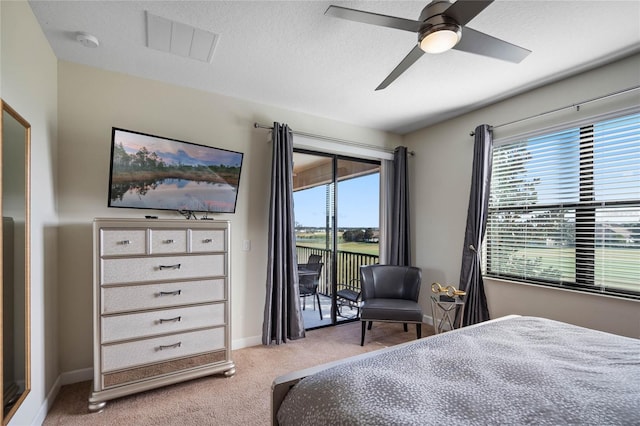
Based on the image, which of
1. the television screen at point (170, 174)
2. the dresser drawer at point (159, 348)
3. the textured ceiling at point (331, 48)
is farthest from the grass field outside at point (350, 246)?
the textured ceiling at point (331, 48)

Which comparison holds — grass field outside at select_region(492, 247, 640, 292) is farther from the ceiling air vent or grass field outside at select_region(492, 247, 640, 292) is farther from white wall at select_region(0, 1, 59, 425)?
white wall at select_region(0, 1, 59, 425)

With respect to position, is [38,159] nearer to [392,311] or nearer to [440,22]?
[440,22]

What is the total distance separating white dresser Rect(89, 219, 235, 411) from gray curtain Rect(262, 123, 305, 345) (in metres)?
0.64

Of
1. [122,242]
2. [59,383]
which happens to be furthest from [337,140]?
[59,383]

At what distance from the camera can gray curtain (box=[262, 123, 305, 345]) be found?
10.3 feet

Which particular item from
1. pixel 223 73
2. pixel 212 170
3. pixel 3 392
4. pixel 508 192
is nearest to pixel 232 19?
pixel 223 73

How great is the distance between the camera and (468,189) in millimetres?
3467

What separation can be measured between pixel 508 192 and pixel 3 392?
4.10m

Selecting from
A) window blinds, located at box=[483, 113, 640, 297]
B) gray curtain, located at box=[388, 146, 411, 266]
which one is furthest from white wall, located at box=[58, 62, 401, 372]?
window blinds, located at box=[483, 113, 640, 297]

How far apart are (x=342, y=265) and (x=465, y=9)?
10.4ft

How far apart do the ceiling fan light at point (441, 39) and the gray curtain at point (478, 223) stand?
6.25ft

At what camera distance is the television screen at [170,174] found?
96.7 inches

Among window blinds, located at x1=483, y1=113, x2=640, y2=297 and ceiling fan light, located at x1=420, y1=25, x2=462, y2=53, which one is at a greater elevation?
ceiling fan light, located at x1=420, y1=25, x2=462, y2=53

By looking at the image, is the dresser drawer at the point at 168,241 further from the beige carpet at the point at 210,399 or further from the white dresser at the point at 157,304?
the beige carpet at the point at 210,399
